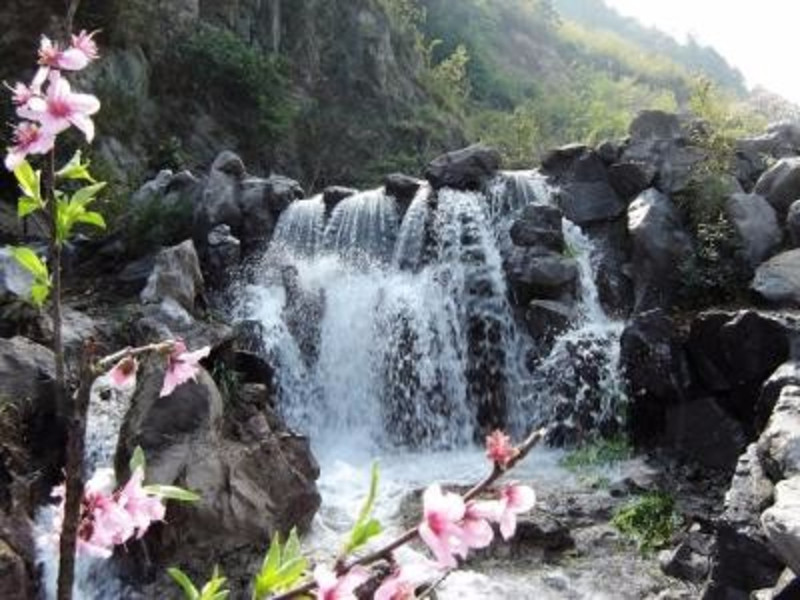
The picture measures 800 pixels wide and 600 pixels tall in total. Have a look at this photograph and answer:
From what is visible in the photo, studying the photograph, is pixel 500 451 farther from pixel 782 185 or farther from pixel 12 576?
pixel 782 185

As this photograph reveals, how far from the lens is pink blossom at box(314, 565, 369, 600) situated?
1.47 metres

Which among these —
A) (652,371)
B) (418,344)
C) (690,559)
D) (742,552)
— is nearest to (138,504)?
(742,552)

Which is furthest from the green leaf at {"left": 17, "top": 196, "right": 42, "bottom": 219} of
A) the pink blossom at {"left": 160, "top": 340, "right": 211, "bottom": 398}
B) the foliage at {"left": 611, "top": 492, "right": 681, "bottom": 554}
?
the foliage at {"left": 611, "top": 492, "right": 681, "bottom": 554}

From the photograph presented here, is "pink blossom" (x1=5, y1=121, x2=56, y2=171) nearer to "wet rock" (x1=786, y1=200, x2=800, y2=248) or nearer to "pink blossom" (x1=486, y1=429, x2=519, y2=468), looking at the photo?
"pink blossom" (x1=486, y1=429, x2=519, y2=468)

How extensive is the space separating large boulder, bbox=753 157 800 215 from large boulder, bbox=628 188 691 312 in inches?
50.0

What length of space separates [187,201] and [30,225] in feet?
7.94

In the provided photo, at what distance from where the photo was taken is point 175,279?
11.8m

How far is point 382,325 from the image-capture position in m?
13.8

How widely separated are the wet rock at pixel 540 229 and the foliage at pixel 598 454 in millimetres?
3328

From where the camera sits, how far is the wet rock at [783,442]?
6.81m

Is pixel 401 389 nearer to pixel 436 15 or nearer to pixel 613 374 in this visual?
pixel 613 374

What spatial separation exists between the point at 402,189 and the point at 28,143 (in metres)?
14.6

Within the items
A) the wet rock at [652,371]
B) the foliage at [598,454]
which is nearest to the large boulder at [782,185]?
the wet rock at [652,371]

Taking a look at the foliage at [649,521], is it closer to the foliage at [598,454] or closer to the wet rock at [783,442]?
the foliage at [598,454]
